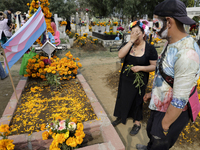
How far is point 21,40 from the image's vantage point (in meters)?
2.80

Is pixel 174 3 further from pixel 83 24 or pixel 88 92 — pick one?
pixel 83 24

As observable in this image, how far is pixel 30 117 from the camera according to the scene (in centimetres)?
267

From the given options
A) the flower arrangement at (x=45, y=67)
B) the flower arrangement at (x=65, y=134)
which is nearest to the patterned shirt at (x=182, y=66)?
the flower arrangement at (x=65, y=134)

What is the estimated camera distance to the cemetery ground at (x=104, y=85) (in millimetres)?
2562

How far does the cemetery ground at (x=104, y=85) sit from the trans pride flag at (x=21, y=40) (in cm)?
143

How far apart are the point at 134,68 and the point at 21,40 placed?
227 centimetres

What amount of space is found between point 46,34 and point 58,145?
385 centimetres

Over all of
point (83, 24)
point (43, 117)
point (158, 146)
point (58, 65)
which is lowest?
point (43, 117)

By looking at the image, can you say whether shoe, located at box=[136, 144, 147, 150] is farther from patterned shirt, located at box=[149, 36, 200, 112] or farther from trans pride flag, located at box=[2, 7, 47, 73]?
trans pride flag, located at box=[2, 7, 47, 73]

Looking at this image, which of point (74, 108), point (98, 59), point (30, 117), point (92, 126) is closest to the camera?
point (92, 126)

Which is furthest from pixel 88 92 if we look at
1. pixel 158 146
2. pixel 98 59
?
pixel 98 59

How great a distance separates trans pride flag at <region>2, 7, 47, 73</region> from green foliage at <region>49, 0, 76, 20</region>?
11.3 meters

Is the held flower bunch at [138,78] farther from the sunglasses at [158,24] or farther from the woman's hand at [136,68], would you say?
the sunglasses at [158,24]

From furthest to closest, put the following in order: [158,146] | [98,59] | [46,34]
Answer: [98,59] < [46,34] < [158,146]
